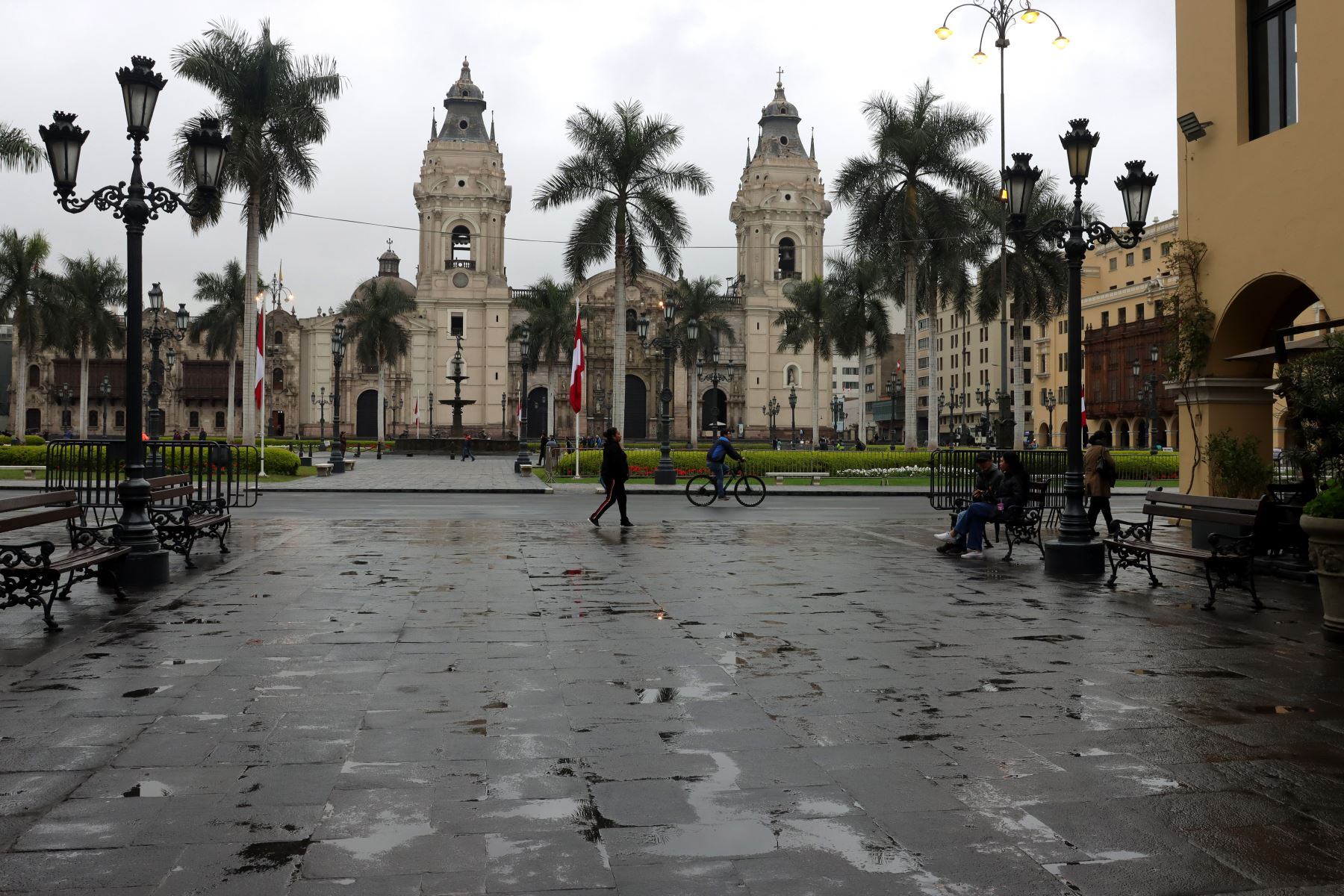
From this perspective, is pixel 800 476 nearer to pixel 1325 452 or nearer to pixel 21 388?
pixel 1325 452

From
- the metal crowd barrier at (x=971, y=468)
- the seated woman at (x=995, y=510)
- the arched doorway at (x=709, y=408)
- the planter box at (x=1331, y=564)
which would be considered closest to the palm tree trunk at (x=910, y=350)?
the metal crowd barrier at (x=971, y=468)

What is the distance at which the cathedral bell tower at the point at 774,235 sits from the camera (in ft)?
280

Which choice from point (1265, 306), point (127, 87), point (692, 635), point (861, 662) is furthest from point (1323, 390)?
point (127, 87)

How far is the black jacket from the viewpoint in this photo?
16812 millimetres

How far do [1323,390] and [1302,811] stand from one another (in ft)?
17.0

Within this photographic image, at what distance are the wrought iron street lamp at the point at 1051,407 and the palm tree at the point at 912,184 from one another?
47.6 metres

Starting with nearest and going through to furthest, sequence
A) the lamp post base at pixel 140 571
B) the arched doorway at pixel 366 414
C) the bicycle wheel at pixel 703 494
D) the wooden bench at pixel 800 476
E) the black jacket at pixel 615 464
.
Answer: the lamp post base at pixel 140 571 < the black jacket at pixel 615 464 < the bicycle wheel at pixel 703 494 < the wooden bench at pixel 800 476 < the arched doorway at pixel 366 414

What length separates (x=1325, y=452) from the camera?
8117 millimetres

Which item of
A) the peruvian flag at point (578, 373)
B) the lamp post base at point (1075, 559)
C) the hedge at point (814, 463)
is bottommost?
the lamp post base at point (1075, 559)

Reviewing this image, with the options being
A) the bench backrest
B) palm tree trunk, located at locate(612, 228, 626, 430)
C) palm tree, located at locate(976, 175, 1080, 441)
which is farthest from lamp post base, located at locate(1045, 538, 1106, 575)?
palm tree, located at locate(976, 175, 1080, 441)

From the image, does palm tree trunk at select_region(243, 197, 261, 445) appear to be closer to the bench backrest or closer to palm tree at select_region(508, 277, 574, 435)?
the bench backrest

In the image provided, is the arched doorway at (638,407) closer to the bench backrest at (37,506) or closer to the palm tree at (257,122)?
the palm tree at (257,122)

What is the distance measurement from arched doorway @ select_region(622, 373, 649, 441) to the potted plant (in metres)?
81.3

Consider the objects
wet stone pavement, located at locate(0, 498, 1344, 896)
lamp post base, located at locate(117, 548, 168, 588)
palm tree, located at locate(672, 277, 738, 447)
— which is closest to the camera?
wet stone pavement, located at locate(0, 498, 1344, 896)
